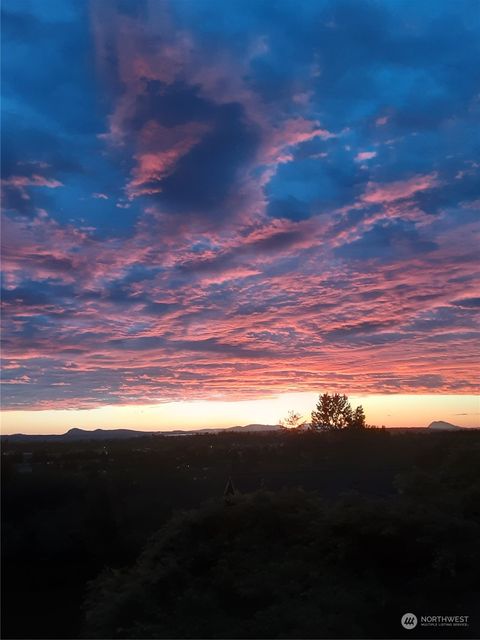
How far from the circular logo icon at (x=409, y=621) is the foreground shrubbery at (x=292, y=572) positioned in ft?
0.51

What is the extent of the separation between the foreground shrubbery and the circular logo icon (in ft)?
0.51

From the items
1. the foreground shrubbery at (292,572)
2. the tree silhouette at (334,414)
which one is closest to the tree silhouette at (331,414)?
the tree silhouette at (334,414)

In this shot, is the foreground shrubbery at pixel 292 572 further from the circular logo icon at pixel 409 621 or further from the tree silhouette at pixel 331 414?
the tree silhouette at pixel 331 414

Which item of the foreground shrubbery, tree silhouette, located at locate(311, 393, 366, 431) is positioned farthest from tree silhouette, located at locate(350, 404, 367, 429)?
the foreground shrubbery

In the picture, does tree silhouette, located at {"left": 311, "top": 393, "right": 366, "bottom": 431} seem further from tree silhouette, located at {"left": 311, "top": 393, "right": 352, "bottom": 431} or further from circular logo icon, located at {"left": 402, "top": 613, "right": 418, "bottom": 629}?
circular logo icon, located at {"left": 402, "top": 613, "right": 418, "bottom": 629}

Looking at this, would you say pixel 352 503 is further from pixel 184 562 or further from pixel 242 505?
pixel 184 562

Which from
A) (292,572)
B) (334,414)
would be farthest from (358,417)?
(292,572)

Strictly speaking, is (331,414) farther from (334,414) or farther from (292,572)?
(292,572)

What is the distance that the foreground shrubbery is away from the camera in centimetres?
1104

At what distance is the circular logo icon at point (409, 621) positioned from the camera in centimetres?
1126

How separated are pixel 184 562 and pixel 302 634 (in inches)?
204

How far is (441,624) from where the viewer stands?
11.3m

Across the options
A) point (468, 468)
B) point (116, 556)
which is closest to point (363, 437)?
point (468, 468)

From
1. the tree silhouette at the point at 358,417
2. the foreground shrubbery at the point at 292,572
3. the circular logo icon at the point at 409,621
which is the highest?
the tree silhouette at the point at 358,417
